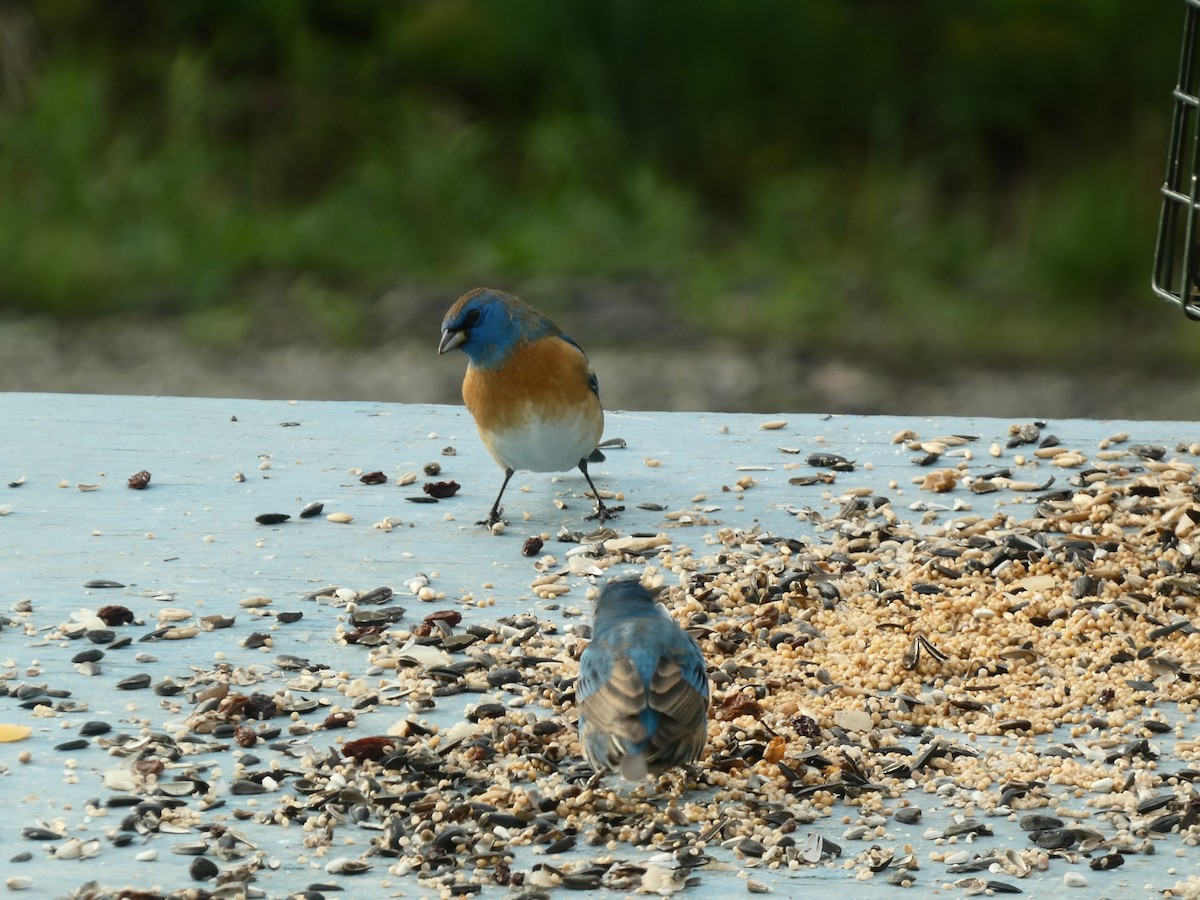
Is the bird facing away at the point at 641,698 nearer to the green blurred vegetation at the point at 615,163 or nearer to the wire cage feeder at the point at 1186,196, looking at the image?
the wire cage feeder at the point at 1186,196

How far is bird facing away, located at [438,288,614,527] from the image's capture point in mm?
3441

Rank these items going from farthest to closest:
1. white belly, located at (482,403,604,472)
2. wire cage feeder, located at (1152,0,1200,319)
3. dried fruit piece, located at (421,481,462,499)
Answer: dried fruit piece, located at (421,481,462,499) → white belly, located at (482,403,604,472) → wire cage feeder, located at (1152,0,1200,319)

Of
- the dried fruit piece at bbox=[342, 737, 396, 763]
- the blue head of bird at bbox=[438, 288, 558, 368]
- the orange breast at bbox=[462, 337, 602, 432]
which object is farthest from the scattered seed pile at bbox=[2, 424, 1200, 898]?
the blue head of bird at bbox=[438, 288, 558, 368]

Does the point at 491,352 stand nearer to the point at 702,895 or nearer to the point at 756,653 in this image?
the point at 756,653

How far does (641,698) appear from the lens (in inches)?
88.7

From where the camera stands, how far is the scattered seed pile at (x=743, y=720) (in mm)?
2121

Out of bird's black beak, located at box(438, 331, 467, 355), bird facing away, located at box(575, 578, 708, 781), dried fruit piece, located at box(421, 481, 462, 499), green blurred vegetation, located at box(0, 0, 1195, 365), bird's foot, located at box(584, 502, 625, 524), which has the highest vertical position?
green blurred vegetation, located at box(0, 0, 1195, 365)

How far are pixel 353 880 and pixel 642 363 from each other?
4.76 meters

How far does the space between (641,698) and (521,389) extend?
4.36 feet

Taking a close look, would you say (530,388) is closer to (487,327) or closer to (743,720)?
(487,327)

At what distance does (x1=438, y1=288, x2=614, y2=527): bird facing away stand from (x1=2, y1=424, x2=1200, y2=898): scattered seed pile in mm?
207

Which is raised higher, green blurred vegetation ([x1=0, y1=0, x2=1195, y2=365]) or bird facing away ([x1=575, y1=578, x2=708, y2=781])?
green blurred vegetation ([x1=0, y1=0, x2=1195, y2=365])

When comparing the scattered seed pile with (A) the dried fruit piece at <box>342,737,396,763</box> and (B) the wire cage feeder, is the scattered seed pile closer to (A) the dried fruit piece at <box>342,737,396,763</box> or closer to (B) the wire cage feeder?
(A) the dried fruit piece at <box>342,737,396,763</box>

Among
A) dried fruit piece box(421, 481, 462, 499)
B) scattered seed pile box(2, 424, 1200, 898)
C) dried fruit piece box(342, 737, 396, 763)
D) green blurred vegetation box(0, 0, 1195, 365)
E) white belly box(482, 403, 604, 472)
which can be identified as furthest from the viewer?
green blurred vegetation box(0, 0, 1195, 365)
